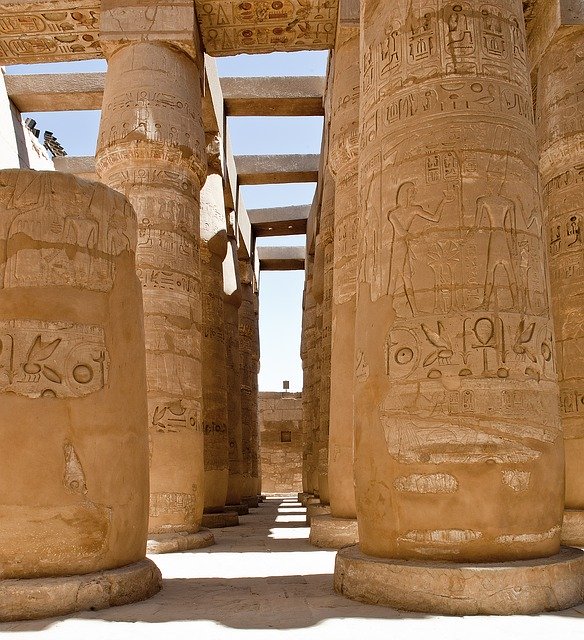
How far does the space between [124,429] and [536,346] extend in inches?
91.4

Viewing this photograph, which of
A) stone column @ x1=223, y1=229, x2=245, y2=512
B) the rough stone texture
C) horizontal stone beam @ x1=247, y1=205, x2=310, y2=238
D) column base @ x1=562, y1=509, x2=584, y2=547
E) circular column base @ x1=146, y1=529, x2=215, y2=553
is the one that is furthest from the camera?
the rough stone texture

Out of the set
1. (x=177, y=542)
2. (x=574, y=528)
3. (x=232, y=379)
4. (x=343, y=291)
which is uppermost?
(x=343, y=291)

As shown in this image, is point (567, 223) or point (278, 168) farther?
point (278, 168)

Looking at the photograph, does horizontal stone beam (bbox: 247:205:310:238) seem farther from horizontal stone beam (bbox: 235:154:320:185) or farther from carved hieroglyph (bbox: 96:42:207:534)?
carved hieroglyph (bbox: 96:42:207:534)

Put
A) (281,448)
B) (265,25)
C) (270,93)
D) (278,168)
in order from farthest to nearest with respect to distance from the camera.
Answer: (281,448)
(278,168)
(270,93)
(265,25)

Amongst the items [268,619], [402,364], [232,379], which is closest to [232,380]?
[232,379]

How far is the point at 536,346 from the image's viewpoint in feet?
12.0

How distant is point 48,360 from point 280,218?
13819mm

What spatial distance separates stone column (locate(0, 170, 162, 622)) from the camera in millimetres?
3428

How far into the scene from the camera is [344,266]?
702 centimetres

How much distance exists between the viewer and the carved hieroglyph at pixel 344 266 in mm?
6535

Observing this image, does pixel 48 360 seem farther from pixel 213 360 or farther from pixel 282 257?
pixel 282 257

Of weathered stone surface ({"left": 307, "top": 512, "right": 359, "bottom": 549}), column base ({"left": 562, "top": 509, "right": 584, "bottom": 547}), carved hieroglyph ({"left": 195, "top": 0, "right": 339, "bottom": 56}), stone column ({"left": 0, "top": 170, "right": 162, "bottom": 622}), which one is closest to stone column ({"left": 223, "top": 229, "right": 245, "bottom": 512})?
carved hieroglyph ({"left": 195, "top": 0, "right": 339, "bottom": 56})

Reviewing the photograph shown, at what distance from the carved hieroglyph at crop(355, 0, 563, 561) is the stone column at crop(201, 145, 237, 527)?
5689 millimetres
